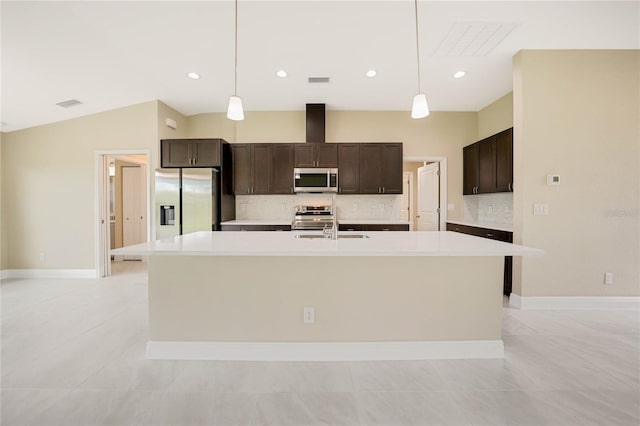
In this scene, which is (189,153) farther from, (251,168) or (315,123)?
(315,123)

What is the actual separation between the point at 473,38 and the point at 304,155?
2778mm

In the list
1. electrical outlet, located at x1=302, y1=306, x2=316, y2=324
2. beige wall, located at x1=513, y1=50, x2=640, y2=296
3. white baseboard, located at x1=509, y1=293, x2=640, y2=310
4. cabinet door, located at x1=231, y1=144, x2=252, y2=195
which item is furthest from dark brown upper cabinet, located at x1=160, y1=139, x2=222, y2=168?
white baseboard, located at x1=509, y1=293, x2=640, y2=310

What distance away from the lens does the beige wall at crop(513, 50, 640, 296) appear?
334cm

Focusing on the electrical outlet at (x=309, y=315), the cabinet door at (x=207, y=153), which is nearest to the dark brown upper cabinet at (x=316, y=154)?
the cabinet door at (x=207, y=153)

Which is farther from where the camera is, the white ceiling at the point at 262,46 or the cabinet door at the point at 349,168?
the cabinet door at the point at 349,168

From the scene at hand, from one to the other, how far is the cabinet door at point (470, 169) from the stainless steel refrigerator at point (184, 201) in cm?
415

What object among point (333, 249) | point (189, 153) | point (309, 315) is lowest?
point (309, 315)

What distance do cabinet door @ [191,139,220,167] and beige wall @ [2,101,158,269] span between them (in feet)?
4.17

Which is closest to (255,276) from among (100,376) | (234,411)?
(234,411)

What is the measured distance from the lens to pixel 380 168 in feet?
16.4

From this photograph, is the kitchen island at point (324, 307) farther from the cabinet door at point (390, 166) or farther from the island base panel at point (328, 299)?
the cabinet door at point (390, 166)

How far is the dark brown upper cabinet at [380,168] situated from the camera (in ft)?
16.4

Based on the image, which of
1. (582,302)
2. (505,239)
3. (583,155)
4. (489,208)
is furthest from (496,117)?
(582,302)

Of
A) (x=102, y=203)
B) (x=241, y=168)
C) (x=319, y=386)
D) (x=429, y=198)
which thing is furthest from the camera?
(x=429, y=198)
